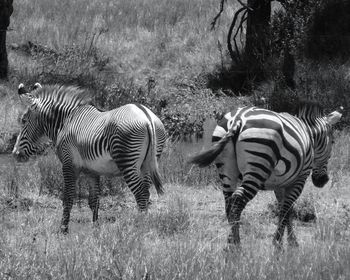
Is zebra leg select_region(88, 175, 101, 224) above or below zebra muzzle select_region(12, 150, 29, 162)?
below

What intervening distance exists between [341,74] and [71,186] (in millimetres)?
9680

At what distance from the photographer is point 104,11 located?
2455 centimetres

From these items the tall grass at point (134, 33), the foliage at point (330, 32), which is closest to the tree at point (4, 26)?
the tall grass at point (134, 33)

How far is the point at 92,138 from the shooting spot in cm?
933

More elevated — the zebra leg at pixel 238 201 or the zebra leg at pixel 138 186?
the zebra leg at pixel 238 201

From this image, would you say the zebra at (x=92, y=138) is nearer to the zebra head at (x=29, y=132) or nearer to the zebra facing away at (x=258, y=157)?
the zebra head at (x=29, y=132)

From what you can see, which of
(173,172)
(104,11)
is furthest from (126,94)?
(104,11)

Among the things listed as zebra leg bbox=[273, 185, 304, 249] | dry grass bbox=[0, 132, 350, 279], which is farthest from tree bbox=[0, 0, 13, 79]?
zebra leg bbox=[273, 185, 304, 249]

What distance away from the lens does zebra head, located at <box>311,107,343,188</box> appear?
8.80 m

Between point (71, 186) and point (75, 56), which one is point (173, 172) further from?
point (75, 56)

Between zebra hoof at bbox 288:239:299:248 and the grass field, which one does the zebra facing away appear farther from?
the grass field

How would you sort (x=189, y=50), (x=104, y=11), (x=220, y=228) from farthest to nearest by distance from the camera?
(x=104, y=11) < (x=189, y=50) < (x=220, y=228)

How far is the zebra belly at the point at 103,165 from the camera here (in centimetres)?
923

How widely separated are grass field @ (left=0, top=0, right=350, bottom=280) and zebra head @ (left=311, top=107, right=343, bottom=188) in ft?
1.58
